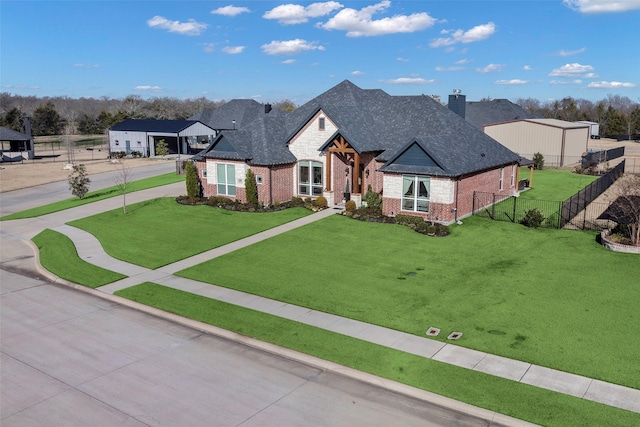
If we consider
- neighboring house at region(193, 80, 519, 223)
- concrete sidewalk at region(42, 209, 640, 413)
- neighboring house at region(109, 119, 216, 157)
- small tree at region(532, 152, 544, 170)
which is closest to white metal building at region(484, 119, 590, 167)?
small tree at region(532, 152, 544, 170)

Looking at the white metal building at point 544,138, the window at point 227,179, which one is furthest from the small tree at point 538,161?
the window at point 227,179

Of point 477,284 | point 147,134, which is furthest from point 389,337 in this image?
point 147,134

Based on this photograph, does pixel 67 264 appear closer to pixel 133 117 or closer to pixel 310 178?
pixel 310 178

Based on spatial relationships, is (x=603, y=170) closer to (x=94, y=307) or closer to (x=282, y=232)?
(x=282, y=232)

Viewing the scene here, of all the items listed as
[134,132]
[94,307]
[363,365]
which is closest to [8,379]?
[94,307]

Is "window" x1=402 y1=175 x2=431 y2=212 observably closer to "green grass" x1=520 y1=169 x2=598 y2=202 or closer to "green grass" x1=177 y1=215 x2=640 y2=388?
"green grass" x1=177 y1=215 x2=640 y2=388
